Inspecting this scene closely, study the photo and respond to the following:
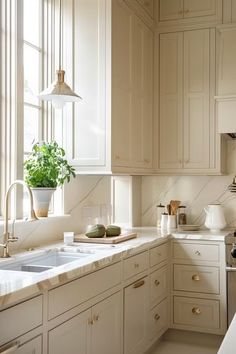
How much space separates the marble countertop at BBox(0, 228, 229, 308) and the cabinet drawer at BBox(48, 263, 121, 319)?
0.04 meters

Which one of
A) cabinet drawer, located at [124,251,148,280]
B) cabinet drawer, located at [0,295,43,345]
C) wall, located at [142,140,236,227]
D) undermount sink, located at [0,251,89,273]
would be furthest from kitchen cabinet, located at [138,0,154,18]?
cabinet drawer, located at [0,295,43,345]

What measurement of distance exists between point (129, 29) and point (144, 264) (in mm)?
1792

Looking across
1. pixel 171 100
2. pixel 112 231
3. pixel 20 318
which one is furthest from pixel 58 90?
pixel 171 100

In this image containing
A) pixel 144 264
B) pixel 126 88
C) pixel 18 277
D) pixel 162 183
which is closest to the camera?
pixel 18 277

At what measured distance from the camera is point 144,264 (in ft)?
10.7

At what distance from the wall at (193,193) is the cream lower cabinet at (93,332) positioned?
1.74m

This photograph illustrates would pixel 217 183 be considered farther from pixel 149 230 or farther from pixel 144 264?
pixel 144 264

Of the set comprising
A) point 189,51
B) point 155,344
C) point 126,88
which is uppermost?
point 189,51

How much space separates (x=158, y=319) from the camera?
11.8 ft

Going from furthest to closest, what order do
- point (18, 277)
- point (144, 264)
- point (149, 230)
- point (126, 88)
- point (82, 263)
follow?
point (149, 230) < point (126, 88) < point (144, 264) < point (82, 263) < point (18, 277)

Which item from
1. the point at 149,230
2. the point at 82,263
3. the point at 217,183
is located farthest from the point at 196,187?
the point at 82,263

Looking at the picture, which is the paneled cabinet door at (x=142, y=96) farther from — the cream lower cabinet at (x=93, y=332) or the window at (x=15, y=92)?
the cream lower cabinet at (x=93, y=332)

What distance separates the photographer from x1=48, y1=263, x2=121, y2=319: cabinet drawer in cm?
209

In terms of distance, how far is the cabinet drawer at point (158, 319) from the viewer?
136 inches
